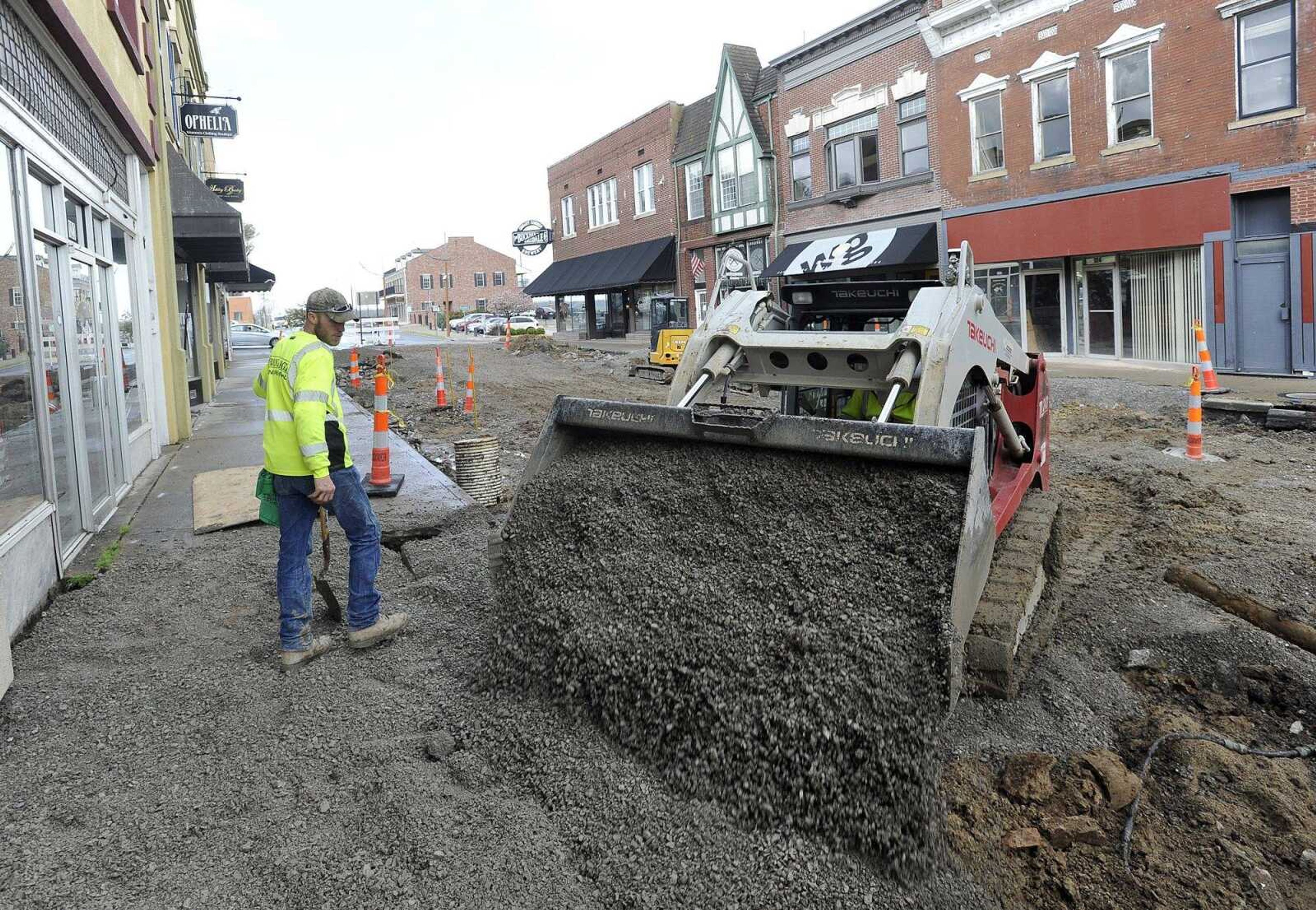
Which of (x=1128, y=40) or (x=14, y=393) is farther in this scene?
(x=1128, y=40)

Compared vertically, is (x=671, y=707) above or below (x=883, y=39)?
below

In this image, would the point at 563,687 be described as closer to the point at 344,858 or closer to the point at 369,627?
the point at 344,858

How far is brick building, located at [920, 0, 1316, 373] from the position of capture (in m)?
16.4

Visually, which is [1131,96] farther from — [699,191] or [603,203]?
[603,203]

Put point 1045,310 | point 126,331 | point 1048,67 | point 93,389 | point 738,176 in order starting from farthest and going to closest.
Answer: point 738,176 < point 1045,310 < point 1048,67 < point 126,331 < point 93,389

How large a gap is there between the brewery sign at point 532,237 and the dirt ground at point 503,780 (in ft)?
147

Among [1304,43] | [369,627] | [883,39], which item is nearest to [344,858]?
[369,627]

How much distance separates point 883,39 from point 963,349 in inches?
861

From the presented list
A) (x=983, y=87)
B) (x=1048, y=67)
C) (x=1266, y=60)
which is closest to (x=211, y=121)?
(x=983, y=87)

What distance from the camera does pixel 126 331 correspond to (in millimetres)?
10570

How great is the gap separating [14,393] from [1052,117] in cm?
1999

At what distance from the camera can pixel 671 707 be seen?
363 cm

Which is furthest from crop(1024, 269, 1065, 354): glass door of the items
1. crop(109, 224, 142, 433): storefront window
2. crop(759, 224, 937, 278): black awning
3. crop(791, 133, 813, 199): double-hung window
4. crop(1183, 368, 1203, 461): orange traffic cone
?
crop(109, 224, 142, 433): storefront window

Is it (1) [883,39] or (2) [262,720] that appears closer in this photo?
(2) [262,720]
